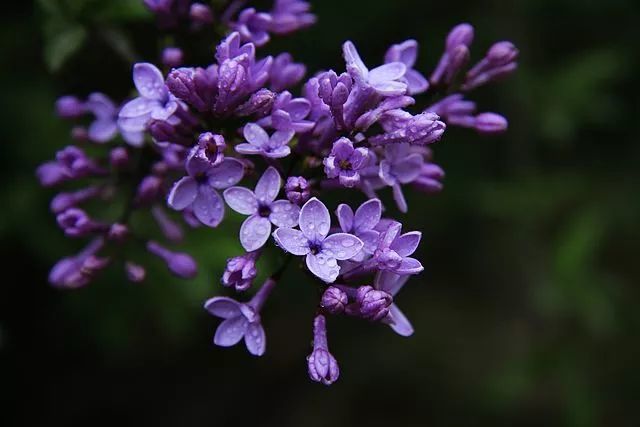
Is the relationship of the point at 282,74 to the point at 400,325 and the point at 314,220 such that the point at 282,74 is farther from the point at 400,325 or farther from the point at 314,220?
the point at 400,325

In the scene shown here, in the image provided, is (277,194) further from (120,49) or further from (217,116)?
(120,49)

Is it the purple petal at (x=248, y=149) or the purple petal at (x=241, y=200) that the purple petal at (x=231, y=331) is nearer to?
the purple petal at (x=241, y=200)

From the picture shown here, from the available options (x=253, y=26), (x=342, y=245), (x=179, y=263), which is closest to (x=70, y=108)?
(x=179, y=263)

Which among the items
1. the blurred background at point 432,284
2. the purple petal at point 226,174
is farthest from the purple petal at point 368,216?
the blurred background at point 432,284

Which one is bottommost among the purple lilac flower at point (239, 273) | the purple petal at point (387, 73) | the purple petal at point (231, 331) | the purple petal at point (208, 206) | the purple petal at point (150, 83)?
the purple petal at point (231, 331)

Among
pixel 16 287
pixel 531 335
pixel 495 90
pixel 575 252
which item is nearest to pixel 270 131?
pixel 575 252
